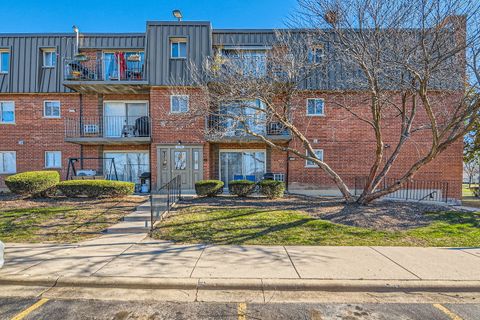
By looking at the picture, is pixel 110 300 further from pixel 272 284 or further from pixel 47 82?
pixel 47 82

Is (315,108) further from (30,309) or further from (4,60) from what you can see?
(4,60)

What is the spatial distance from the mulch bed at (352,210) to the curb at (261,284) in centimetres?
308

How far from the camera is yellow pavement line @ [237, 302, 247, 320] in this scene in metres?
3.32

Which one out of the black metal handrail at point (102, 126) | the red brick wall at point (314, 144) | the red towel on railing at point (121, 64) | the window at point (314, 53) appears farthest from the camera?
the red brick wall at point (314, 144)

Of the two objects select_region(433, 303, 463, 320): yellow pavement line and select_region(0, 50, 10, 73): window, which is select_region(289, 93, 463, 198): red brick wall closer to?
select_region(433, 303, 463, 320): yellow pavement line

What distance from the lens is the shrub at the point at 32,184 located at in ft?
32.4

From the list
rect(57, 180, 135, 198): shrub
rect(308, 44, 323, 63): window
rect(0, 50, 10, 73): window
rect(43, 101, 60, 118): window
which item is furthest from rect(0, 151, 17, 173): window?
rect(308, 44, 323, 63): window

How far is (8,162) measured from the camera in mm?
14469

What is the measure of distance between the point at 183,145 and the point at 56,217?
6.87 metres

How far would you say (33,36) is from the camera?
14.5 m

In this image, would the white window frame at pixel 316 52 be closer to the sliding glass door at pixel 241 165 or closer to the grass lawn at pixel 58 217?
the sliding glass door at pixel 241 165

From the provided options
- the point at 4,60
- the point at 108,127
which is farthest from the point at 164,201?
the point at 4,60

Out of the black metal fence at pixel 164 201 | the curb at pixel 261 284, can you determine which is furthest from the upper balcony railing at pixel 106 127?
the curb at pixel 261 284

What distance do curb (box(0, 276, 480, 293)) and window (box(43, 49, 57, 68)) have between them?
14425 millimetres
